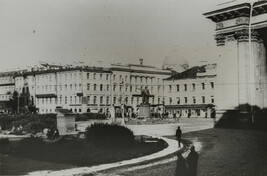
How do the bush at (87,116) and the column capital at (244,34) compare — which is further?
the bush at (87,116)

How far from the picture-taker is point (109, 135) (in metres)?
17.9

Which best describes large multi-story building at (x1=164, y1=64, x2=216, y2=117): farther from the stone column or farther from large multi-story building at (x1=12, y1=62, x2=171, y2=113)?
the stone column

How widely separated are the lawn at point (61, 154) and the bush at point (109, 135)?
20 cm

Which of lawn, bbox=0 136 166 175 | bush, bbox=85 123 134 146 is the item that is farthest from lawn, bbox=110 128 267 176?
bush, bbox=85 123 134 146

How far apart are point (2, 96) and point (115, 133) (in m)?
66.8

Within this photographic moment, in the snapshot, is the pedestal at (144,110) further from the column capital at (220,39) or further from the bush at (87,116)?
the column capital at (220,39)

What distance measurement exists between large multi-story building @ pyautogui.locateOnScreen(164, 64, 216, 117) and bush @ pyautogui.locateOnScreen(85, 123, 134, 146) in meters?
49.2

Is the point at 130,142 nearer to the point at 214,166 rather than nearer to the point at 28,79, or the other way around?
the point at 214,166

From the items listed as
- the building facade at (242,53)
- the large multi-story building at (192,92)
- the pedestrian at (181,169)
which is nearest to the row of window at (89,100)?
the large multi-story building at (192,92)

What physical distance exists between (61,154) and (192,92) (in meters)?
58.2

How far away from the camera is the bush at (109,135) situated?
58.1ft

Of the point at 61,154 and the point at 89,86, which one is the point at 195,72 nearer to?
the point at 89,86

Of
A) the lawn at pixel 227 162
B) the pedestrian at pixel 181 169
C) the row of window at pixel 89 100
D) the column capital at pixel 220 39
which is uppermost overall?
the column capital at pixel 220 39

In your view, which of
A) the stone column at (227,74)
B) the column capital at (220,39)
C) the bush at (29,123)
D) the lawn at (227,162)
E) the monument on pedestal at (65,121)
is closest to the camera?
the lawn at (227,162)
